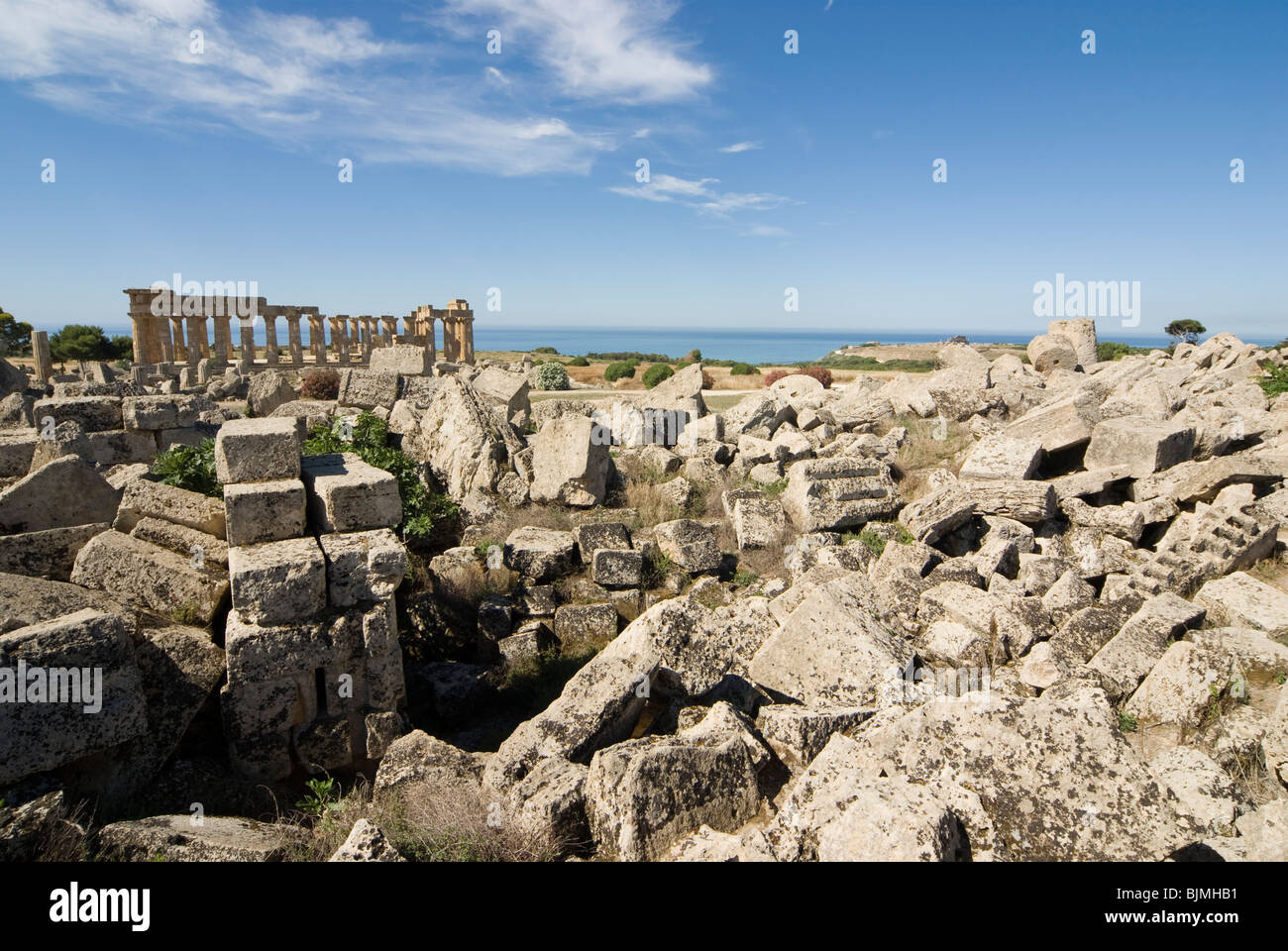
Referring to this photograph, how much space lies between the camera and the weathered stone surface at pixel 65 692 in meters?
3.85

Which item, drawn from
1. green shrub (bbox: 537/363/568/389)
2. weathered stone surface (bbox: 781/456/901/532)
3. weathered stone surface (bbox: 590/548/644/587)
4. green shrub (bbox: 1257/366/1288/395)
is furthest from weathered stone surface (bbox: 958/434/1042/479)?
green shrub (bbox: 537/363/568/389)

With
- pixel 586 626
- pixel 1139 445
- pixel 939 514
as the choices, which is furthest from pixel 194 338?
pixel 1139 445

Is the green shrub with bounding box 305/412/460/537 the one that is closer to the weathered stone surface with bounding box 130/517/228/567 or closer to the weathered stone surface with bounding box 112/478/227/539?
the weathered stone surface with bounding box 112/478/227/539

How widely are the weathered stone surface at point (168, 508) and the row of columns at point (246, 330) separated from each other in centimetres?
2530

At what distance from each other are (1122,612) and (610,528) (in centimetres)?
554

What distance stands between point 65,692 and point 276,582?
3.88 ft

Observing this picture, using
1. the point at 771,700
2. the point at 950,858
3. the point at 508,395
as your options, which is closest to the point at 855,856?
the point at 950,858

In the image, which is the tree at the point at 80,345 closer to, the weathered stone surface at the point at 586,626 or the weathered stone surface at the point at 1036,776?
the weathered stone surface at the point at 586,626

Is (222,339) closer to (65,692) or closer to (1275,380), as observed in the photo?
(65,692)

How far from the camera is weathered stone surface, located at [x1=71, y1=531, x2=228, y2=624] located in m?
5.20

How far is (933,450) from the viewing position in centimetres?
1240

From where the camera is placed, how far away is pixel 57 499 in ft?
19.9

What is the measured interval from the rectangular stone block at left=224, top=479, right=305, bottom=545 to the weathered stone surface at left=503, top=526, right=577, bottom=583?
12.8 ft

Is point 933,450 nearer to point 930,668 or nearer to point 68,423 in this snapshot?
point 930,668
